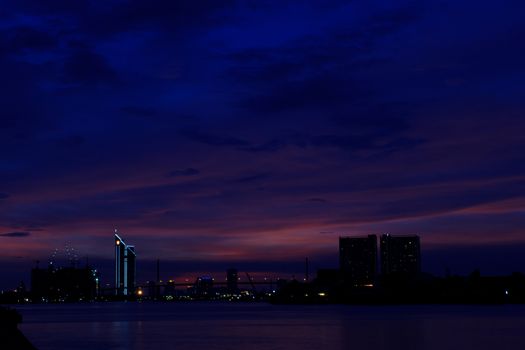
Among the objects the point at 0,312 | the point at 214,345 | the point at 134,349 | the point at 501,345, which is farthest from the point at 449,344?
the point at 0,312

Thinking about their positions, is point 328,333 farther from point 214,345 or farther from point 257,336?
point 214,345

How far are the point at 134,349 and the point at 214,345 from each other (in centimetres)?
789

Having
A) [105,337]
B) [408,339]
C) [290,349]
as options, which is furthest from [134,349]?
[408,339]

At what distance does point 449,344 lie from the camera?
2530 inches

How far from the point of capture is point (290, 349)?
59.6m

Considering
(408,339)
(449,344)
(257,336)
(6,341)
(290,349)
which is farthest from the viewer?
(257,336)

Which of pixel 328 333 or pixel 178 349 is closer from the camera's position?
pixel 178 349

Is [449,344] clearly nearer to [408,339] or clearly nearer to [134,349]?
[408,339]

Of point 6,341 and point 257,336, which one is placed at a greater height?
point 6,341

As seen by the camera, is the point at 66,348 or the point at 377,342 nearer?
the point at 66,348

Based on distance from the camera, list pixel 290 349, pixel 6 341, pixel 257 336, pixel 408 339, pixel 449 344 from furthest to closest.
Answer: pixel 257 336, pixel 408 339, pixel 449 344, pixel 290 349, pixel 6 341

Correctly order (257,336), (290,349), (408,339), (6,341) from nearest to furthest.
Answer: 1. (6,341)
2. (290,349)
3. (408,339)
4. (257,336)

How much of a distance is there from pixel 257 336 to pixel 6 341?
3939cm

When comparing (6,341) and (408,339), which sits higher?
(6,341)
